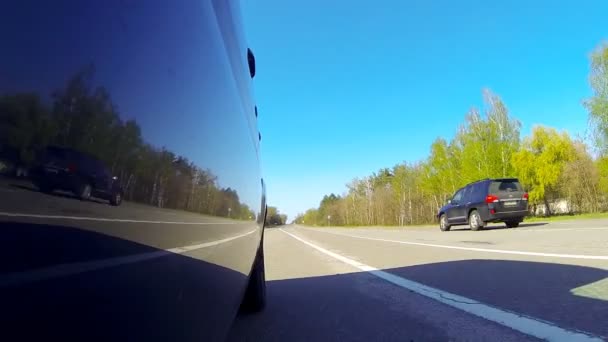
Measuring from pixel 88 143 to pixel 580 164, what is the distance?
50.5m

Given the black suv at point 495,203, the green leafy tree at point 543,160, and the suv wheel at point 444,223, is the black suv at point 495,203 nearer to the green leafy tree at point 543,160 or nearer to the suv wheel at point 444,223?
the suv wheel at point 444,223

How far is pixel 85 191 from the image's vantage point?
65cm

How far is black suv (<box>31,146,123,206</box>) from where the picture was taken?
543 mm

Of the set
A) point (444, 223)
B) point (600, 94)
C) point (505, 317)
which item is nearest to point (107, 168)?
point (505, 317)

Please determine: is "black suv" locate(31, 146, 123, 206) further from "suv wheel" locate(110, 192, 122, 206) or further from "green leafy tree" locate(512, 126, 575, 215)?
"green leafy tree" locate(512, 126, 575, 215)

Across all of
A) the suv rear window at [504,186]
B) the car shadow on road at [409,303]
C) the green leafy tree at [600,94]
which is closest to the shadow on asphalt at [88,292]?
the car shadow on road at [409,303]

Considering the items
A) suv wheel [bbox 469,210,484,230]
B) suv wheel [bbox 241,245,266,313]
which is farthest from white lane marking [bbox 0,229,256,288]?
suv wheel [bbox 469,210,484,230]

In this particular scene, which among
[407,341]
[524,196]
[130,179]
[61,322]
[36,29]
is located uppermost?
[524,196]

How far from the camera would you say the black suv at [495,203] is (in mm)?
12711

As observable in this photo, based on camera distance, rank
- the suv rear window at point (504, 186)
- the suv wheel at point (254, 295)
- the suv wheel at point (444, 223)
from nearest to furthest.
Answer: the suv wheel at point (254, 295), the suv rear window at point (504, 186), the suv wheel at point (444, 223)

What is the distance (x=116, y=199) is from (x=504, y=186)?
1440 centimetres

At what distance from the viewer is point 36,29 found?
1.68ft

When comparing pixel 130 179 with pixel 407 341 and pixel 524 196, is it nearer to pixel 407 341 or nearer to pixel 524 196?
pixel 407 341

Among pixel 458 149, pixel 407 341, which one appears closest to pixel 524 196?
pixel 407 341
